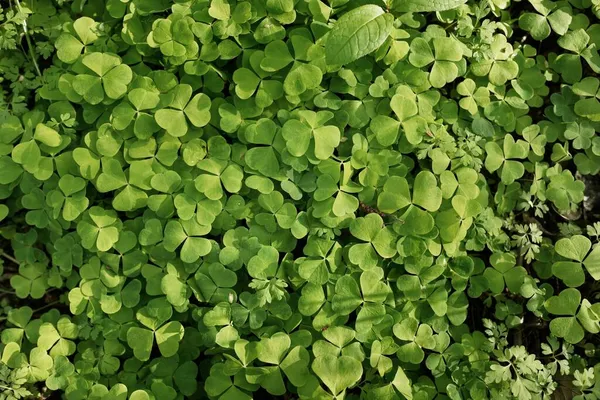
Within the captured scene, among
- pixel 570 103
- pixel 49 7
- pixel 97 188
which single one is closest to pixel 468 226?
pixel 570 103

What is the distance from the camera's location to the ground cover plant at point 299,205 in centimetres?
248

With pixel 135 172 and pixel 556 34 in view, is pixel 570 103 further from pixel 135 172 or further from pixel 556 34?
pixel 135 172

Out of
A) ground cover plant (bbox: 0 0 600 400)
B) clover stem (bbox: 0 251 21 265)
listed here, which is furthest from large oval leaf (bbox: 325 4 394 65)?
clover stem (bbox: 0 251 21 265)

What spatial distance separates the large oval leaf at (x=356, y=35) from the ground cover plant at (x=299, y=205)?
0.01 metres

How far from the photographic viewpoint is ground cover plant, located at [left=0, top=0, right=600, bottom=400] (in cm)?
248

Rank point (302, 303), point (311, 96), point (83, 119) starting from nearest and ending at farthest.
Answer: point (302, 303), point (311, 96), point (83, 119)

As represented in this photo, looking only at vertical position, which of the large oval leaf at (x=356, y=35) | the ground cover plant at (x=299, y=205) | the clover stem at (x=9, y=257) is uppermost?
the large oval leaf at (x=356, y=35)

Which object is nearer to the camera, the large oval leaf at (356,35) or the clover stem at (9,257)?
the large oval leaf at (356,35)

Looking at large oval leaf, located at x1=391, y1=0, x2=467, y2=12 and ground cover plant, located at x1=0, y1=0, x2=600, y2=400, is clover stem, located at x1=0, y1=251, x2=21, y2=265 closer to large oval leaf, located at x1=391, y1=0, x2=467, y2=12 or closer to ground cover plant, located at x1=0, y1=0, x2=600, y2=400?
ground cover plant, located at x1=0, y1=0, x2=600, y2=400

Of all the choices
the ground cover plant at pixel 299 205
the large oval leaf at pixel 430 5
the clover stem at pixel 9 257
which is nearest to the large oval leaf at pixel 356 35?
the ground cover plant at pixel 299 205

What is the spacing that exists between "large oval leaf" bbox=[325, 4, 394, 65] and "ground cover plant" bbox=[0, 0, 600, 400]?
1cm

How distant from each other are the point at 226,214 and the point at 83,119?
95cm

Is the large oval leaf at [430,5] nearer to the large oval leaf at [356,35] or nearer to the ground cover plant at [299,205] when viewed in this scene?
the ground cover plant at [299,205]

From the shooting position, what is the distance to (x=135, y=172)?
2598 mm
